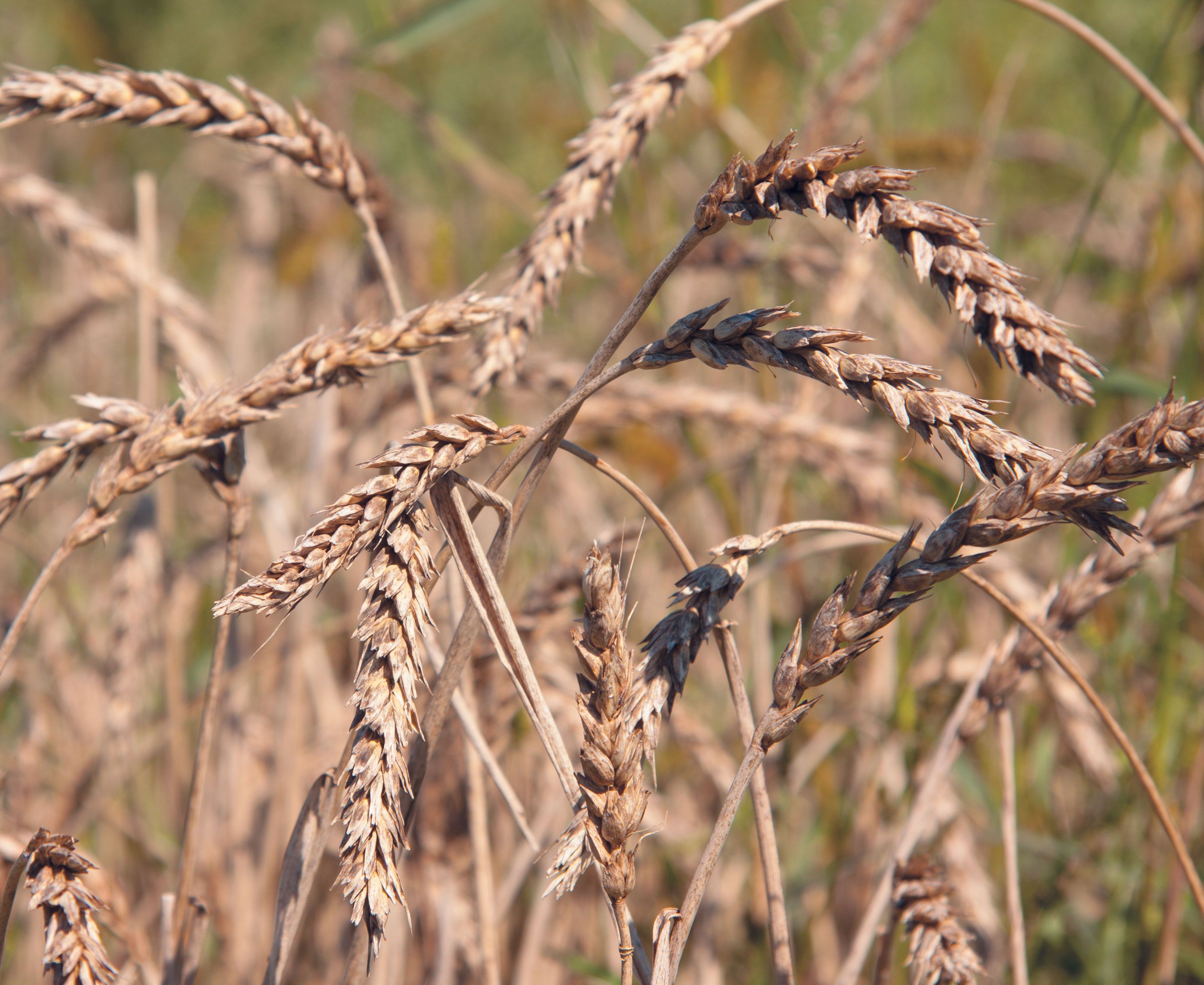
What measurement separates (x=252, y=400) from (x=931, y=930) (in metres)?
0.96

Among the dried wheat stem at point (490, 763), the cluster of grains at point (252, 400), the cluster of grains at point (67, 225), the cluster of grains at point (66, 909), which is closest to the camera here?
the cluster of grains at point (66, 909)

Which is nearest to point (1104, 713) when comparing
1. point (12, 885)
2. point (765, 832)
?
point (765, 832)

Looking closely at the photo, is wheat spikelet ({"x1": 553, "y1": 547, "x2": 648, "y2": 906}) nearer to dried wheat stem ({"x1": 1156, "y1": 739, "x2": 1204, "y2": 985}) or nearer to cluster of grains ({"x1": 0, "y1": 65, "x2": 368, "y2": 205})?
cluster of grains ({"x1": 0, "y1": 65, "x2": 368, "y2": 205})

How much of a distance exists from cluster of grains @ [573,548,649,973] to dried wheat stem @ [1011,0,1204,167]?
1.27 meters

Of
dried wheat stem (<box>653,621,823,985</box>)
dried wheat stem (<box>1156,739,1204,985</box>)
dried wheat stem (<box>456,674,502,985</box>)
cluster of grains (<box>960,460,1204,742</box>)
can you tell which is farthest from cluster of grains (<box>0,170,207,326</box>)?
dried wheat stem (<box>1156,739,1204,985</box>)

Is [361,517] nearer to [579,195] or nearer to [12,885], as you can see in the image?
[12,885]

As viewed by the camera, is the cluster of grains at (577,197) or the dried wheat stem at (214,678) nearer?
the dried wheat stem at (214,678)

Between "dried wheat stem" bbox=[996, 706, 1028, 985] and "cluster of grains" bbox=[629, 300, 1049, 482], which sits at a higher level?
"cluster of grains" bbox=[629, 300, 1049, 482]

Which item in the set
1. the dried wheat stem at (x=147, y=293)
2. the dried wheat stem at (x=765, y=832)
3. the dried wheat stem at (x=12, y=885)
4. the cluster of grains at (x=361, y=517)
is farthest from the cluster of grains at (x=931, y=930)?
the dried wheat stem at (x=147, y=293)

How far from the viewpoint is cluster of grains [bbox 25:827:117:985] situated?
79 cm

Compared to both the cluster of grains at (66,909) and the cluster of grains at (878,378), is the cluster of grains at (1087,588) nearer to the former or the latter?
the cluster of grains at (878,378)

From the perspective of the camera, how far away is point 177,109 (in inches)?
43.9

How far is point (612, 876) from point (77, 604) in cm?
240

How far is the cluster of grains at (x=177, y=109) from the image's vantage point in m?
1.08
